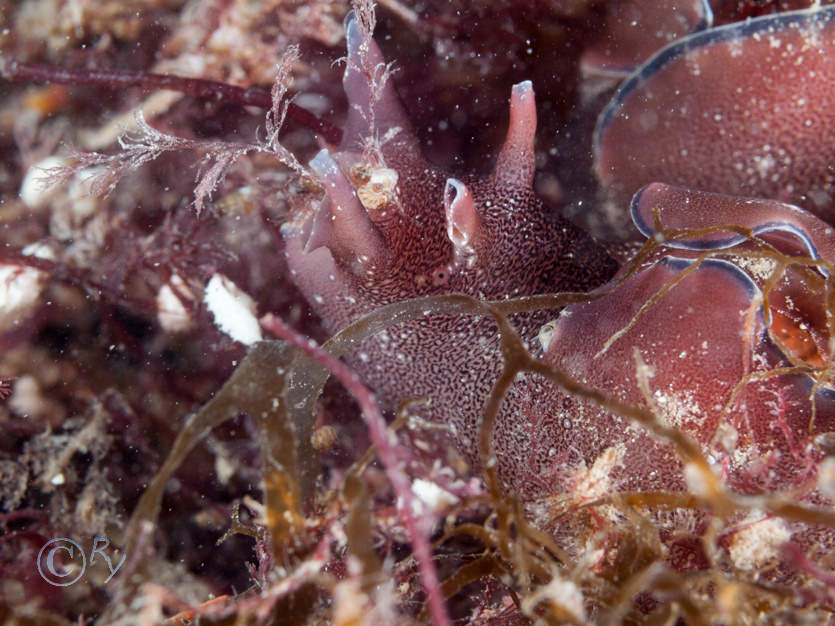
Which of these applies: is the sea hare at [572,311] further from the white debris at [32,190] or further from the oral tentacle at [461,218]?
the white debris at [32,190]

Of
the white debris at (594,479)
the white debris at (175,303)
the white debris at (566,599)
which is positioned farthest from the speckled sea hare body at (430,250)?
the white debris at (566,599)

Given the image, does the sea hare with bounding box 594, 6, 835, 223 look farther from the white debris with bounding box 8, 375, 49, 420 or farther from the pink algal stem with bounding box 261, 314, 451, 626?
the white debris with bounding box 8, 375, 49, 420

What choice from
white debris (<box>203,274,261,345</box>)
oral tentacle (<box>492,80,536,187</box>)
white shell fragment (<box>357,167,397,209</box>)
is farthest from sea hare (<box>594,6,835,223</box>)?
white debris (<box>203,274,261,345</box>)

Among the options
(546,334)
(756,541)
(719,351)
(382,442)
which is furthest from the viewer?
(546,334)

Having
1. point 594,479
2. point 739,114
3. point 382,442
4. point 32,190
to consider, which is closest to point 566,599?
point 382,442

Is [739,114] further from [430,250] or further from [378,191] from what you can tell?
[378,191]

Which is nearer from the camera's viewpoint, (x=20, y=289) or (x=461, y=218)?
(x=461, y=218)
